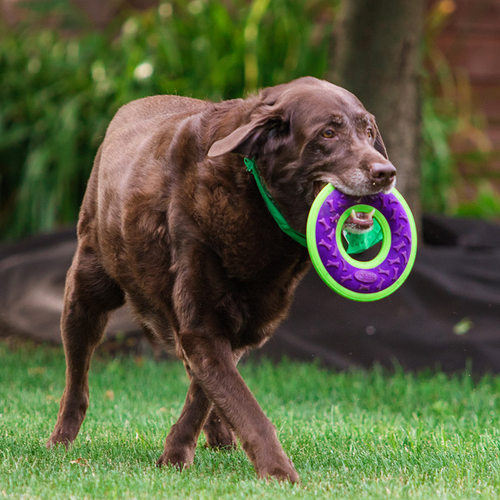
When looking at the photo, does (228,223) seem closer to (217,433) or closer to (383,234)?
(383,234)

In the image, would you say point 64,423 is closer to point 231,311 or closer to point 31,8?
point 231,311

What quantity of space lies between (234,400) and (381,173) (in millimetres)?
952

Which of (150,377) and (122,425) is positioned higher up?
(122,425)

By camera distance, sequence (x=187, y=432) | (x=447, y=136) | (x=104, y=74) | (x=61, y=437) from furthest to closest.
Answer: (x=447, y=136), (x=104, y=74), (x=61, y=437), (x=187, y=432)

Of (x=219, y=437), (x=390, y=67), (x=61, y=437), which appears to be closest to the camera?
(x=61, y=437)

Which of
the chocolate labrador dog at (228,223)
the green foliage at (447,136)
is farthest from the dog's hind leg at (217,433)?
the green foliage at (447,136)

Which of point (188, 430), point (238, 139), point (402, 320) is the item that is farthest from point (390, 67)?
point (188, 430)

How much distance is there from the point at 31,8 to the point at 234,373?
22.3 feet

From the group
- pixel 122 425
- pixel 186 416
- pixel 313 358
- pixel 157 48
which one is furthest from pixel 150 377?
pixel 157 48

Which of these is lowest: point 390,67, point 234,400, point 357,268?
point 234,400

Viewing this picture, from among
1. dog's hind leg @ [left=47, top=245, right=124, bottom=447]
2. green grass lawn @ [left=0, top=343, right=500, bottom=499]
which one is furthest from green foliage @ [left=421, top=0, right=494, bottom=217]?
dog's hind leg @ [left=47, top=245, right=124, bottom=447]

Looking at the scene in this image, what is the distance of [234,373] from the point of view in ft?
11.5

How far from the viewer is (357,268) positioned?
353 cm

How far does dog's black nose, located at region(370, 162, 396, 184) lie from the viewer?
10.7 ft
